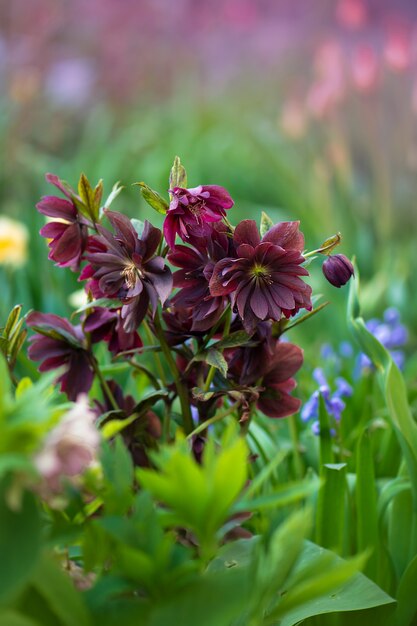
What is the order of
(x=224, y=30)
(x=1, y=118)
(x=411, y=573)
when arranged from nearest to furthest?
(x=411, y=573)
(x=1, y=118)
(x=224, y=30)

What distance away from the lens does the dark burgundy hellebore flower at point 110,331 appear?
0.67m

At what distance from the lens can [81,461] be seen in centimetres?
40

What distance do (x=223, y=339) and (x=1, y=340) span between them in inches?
6.5

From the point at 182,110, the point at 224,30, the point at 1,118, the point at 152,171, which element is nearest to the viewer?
the point at 152,171

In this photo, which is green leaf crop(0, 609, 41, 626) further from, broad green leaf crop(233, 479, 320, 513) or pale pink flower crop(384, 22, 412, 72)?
pale pink flower crop(384, 22, 412, 72)

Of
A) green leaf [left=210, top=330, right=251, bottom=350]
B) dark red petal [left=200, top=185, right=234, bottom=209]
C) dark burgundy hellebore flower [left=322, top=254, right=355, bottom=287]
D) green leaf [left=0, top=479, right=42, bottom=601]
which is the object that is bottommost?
green leaf [left=0, top=479, right=42, bottom=601]

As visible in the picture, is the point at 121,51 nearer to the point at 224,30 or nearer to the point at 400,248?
the point at 224,30

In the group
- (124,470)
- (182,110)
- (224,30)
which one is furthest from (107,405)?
(224,30)

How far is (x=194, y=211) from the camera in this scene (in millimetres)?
Answer: 582

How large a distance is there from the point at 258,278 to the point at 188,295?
58mm

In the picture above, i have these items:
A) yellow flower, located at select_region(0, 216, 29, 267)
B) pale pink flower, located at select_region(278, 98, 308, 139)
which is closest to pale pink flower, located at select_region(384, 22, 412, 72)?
pale pink flower, located at select_region(278, 98, 308, 139)

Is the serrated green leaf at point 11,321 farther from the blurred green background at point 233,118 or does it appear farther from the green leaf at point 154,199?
the blurred green background at point 233,118

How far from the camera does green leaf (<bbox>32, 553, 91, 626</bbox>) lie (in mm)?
416

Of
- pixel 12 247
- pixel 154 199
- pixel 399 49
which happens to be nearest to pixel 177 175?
pixel 154 199
